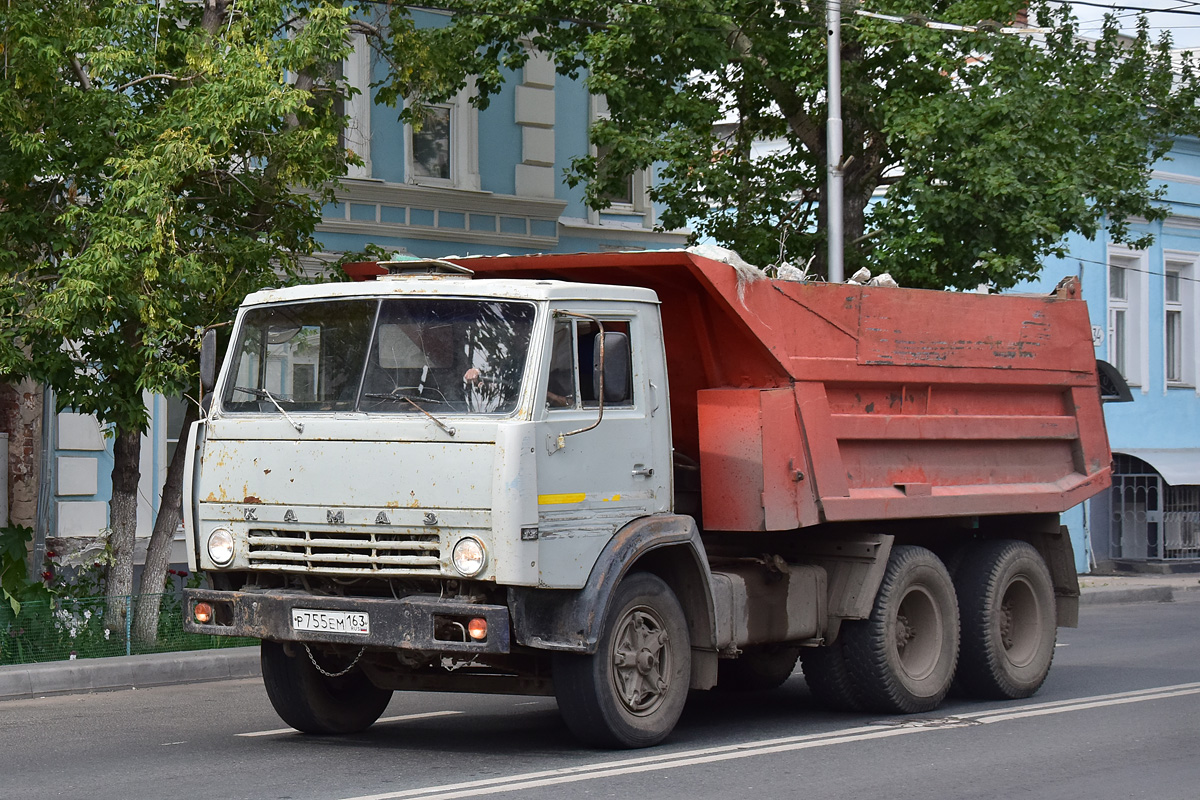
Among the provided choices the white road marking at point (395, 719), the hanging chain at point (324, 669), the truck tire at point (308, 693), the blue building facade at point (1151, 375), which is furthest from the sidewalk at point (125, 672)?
the blue building facade at point (1151, 375)

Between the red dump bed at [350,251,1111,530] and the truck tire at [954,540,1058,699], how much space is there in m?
0.42

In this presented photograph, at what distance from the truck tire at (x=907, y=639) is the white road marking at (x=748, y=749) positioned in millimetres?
247

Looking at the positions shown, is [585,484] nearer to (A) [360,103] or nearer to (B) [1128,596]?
(A) [360,103]

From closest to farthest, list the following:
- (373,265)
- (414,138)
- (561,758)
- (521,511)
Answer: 1. (521,511)
2. (561,758)
3. (373,265)
4. (414,138)

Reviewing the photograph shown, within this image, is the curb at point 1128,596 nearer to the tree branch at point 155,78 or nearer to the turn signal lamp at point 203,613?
the tree branch at point 155,78

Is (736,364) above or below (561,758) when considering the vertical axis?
above

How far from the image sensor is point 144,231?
12266 mm

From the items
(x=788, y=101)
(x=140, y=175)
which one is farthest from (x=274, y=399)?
(x=788, y=101)

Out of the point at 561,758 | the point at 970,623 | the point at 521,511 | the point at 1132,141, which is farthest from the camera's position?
the point at 1132,141

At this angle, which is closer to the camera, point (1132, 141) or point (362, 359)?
point (362, 359)

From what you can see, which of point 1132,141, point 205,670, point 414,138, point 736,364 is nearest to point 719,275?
point 736,364

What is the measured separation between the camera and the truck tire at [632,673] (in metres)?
8.54

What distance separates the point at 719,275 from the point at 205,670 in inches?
235

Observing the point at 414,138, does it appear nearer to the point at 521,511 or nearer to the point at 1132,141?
→ the point at 1132,141
